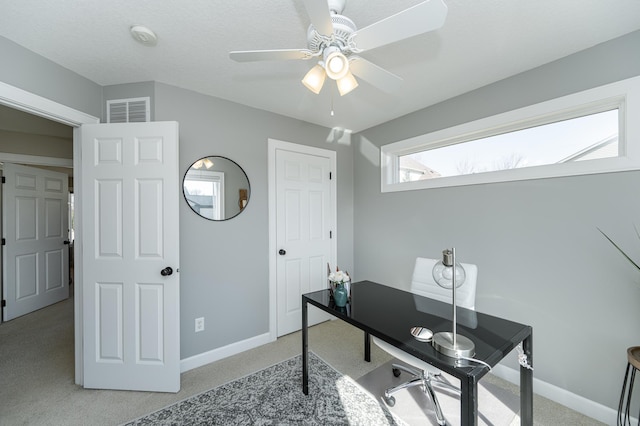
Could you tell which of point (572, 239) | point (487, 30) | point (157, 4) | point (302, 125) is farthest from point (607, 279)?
point (157, 4)

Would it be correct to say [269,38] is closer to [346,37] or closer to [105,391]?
[346,37]

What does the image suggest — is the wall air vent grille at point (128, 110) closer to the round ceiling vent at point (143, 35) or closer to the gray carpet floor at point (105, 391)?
the round ceiling vent at point (143, 35)

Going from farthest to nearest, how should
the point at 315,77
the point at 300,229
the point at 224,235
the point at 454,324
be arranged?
the point at 300,229, the point at 224,235, the point at 315,77, the point at 454,324

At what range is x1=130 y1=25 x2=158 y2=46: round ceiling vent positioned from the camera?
151 cm

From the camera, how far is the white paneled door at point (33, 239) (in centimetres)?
330

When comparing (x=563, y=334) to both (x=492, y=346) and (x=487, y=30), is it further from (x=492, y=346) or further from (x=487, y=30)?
(x=487, y=30)

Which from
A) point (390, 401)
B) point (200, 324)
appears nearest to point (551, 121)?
point (390, 401)

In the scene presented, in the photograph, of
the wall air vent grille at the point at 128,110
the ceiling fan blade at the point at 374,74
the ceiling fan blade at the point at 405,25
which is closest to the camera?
the ceiling fan blade at the point at 405,25

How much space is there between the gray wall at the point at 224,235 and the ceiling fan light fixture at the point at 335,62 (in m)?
1.59

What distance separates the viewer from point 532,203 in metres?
1.97

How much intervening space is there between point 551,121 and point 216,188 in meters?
2.86

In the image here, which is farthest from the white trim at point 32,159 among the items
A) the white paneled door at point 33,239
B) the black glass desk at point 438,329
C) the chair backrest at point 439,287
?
the chair backrest at point 439,287

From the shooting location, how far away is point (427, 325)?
1.43 meters

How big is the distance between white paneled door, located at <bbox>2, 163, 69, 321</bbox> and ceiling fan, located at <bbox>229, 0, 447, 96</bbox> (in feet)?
13.9
